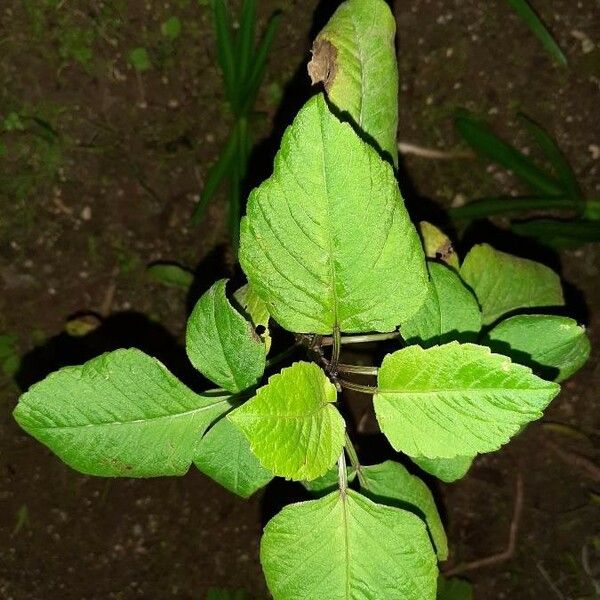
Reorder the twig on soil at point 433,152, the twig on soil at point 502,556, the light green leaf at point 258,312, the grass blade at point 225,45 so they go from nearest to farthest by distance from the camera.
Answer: the light green leaf at point 258,312
the grass blade at point 225,45
the twig on soil at point 433,152
the twig on soil at point 502,556

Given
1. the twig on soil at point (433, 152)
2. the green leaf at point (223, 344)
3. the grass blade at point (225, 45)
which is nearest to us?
the green leaf at point (223, 344)

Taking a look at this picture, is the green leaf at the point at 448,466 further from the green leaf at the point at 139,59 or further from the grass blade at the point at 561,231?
the green leaf at the point at 139,59

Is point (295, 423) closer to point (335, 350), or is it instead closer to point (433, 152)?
point (335, 350)

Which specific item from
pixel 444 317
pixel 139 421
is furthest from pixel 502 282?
pixel 139 421

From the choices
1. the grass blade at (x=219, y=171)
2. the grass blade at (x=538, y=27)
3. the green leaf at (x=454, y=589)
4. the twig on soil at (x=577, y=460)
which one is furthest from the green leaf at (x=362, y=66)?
the green leaf at (x=454, y=589)

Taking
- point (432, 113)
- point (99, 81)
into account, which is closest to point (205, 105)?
point (99, 81)

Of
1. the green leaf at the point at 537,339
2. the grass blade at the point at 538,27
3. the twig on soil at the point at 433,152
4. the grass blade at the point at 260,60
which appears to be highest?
the grass blade at the point at 538,27

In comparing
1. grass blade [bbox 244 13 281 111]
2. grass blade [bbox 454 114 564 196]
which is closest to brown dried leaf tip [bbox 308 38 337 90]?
grass blade [bbox 244 13 281 111]

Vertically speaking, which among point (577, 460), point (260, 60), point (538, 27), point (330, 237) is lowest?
point (577, 460)
